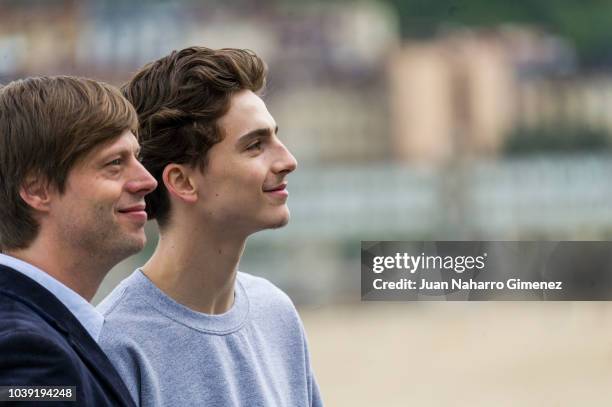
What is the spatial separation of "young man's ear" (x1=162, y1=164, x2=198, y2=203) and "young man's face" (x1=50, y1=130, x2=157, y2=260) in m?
0.21

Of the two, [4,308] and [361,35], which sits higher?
[361,35]

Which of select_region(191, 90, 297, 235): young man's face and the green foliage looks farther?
the green foliage

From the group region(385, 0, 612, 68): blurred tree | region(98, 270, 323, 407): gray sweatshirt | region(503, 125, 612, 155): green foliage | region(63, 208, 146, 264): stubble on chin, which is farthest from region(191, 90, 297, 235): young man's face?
region(385, 0, 612, 68): blurred tree

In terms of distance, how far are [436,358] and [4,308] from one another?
12533 millimetres

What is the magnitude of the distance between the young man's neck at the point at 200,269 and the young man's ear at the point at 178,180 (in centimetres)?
4

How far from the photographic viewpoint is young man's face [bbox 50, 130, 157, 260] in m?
1.24

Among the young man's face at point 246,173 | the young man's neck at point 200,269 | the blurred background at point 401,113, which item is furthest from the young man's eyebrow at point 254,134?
the blurred background at point 401,113

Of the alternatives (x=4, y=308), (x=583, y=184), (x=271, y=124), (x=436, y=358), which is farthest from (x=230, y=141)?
(x=583, y=184)

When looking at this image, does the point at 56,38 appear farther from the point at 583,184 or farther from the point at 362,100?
the point at 583,184

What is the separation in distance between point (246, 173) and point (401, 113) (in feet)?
68.2

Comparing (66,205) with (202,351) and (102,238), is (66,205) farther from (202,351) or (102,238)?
(202,351)

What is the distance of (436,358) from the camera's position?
44.3ft

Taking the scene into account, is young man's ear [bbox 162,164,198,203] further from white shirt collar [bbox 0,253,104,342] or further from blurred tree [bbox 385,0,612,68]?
blurred tree [bbox 385,0,612,68]

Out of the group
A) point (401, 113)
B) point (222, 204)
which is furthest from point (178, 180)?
point (401, 113)
